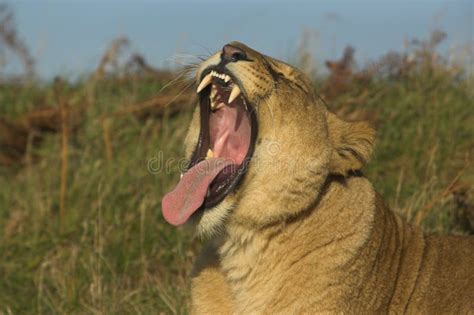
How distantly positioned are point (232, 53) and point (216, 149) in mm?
505

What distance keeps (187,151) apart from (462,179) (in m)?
2.48

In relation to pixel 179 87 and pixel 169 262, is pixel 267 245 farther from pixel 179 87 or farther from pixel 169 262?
pixel 179 87

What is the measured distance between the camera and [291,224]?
3729 mm

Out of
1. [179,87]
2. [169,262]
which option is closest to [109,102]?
[179,87]

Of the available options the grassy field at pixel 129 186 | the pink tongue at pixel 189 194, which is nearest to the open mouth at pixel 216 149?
the pink tongue at pixel 189 194

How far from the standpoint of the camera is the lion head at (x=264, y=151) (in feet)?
12.2

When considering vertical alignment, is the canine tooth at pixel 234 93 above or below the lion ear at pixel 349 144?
above

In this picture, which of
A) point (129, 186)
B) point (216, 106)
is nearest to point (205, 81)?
point (216, 106)

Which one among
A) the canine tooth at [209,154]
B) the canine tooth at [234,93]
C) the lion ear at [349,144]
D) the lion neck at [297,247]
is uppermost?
the canine tooth at [234,93]

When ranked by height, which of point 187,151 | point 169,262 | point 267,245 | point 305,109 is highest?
point 305,109

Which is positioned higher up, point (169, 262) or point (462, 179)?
point (462, 179)

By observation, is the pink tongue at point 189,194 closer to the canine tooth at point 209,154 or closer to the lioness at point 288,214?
the lioness at point 288,214

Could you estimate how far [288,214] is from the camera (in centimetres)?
369

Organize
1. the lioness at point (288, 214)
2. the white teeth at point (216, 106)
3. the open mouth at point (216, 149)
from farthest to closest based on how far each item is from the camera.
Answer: the white teeth at point (216, 106) < the open mouth at point (216, 149) < the lioness at point (288, 214)
